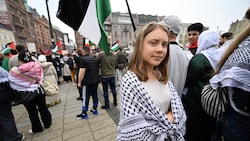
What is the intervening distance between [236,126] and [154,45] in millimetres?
884

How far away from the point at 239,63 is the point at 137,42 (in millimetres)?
770

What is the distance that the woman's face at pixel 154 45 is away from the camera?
3.54 feet

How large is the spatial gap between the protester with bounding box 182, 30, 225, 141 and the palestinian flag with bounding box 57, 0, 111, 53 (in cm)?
130

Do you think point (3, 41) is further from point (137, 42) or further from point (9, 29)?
point (137, 42)

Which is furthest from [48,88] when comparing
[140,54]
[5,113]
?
[140,54]

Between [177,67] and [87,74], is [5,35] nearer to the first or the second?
[87,74]

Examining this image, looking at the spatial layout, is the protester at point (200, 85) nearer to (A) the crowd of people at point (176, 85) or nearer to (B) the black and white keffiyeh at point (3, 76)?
(A) the crowd of people at point (176, 85)

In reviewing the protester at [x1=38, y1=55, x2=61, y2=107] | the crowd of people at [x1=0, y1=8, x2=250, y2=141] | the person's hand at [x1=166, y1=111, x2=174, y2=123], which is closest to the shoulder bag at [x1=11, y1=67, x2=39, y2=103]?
the protester at [x1=38, y1=55, x2=61, y2=107]

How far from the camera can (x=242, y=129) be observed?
2.94 feet

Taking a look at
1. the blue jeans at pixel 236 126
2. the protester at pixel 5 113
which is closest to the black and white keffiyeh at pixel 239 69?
the blue jeans at pixel 236 126

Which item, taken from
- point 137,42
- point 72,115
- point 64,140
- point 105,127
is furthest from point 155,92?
point 72,115

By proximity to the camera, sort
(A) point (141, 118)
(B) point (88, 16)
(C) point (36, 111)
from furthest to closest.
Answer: (C) point (36, 111) < (B) point (88, 16) < (A) point (141, 118)

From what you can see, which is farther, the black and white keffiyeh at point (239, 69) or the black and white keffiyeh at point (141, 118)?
the black and white keffiyeh at point (141, 118)

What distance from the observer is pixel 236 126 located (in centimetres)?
93
